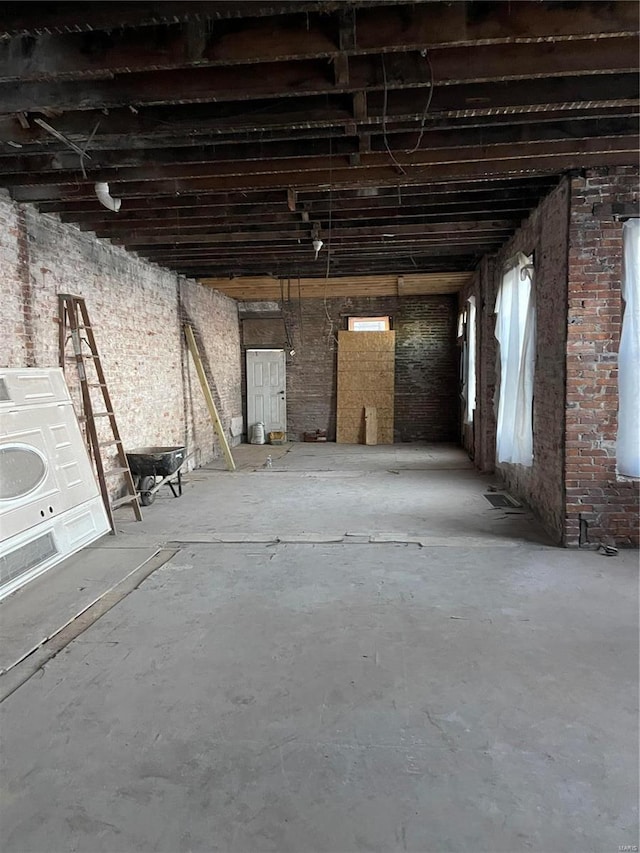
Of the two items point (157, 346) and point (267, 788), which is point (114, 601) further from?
point (157, 346)

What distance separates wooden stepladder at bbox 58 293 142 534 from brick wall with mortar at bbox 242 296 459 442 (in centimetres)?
616

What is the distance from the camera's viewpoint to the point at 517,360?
19.2 feet

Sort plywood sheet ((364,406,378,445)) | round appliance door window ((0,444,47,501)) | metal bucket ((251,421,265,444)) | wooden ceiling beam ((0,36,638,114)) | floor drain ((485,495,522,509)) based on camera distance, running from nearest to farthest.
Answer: wooden ceiling beam ((0,36,638,114)) → round appliance door window ((0,444,47,501)) → floor drain ((485,495,522,509)) → plywood sheet ((364,406,378,445)) → metal bucket ((251,421,265,444))

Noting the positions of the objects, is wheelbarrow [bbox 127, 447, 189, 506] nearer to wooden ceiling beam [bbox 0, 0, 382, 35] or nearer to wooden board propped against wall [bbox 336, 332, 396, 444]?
wooden ceiling beam [bbox 0, 0, 382, 35]

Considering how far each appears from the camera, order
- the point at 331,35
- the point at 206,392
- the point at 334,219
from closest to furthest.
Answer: the point at 331,35
the point at 334,219
the point at 206,392

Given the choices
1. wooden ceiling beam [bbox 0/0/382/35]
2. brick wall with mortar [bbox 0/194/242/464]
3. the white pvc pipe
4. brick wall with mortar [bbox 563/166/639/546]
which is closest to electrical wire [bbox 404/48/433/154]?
wooden ceiling beam [bbox 0/0/382/35]

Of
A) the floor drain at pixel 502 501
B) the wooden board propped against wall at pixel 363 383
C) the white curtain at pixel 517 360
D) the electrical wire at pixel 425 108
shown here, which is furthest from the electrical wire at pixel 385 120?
the wooden board propped against wall at pixel 363 383

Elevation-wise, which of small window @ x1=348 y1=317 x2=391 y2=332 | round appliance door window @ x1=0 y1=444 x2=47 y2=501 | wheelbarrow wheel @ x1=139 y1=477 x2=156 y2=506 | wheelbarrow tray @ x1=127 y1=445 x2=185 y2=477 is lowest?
wheelbarrow wheel @ x1=139 y1=477 x2=156 y2=506

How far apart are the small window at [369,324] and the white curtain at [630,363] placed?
7216 mm

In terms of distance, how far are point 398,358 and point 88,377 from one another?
7.03m

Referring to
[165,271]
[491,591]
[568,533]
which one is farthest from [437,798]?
[165,271]

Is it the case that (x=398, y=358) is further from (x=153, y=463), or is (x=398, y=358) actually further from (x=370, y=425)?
(x=153, y=463)

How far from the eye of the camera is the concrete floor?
1800 mm

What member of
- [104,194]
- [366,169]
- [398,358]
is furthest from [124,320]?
[398,358]
